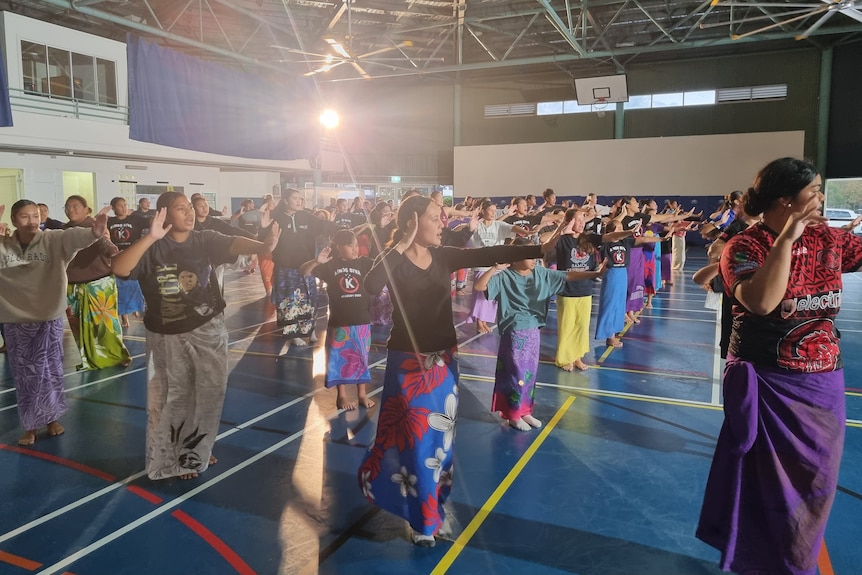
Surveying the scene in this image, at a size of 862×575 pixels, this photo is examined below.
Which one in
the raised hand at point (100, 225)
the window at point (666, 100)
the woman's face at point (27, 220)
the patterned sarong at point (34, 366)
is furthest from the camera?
the window at point (666, 100)

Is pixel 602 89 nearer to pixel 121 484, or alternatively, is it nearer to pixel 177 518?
pixel 121 484

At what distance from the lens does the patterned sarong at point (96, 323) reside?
23.0 ft

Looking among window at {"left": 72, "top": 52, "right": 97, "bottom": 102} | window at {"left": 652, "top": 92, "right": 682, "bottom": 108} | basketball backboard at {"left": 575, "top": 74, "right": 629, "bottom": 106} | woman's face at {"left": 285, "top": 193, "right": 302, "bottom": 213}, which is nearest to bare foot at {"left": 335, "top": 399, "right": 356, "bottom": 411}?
woman's face at {"left": 285, "top": 193, "right": 302, "bottom": 213}

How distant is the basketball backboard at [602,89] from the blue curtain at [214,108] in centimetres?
956

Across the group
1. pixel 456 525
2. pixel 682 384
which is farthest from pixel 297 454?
pixel 682 384

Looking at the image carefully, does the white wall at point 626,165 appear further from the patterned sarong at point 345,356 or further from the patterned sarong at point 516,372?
the patterned sarong at point 345,356

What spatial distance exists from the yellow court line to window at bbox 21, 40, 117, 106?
16.5 m

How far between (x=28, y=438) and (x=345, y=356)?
2.55 metres

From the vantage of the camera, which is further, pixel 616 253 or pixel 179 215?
pixel 616 253

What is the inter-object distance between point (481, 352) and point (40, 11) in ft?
65.6

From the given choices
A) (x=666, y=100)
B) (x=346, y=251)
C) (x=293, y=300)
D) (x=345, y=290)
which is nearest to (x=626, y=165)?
(x=666, y=100)

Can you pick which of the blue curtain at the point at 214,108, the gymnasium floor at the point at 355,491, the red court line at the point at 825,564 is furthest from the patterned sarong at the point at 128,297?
the red court line at the point at 825,564

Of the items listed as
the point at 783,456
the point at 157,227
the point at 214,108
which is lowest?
the point at 783,456

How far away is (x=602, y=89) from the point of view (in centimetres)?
2158
